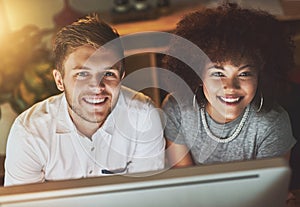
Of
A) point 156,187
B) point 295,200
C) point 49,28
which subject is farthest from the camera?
point 49,28

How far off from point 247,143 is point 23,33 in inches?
24.3

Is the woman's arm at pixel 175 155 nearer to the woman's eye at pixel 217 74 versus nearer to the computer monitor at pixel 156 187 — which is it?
the woman's eye at pixel 217 74

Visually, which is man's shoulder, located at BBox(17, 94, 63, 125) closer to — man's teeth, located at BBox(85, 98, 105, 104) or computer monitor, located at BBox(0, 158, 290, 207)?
man's teeth, located at BBox(85, 98, 105, 104)

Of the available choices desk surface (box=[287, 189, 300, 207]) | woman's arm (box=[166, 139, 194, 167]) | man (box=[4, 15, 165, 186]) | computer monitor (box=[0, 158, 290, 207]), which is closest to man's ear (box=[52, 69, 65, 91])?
man (box=[4, 15, 165, 186])

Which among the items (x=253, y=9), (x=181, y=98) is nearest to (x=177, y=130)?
(x=181, y=98)

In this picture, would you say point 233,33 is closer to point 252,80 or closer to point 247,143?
point 252,80

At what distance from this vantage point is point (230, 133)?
3.42 feet

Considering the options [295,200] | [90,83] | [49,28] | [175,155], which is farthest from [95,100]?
[295,200]

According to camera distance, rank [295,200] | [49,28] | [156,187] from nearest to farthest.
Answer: [156,187]
[295,200]
[49,28]

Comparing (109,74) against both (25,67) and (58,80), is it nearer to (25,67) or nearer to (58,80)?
(58,80)

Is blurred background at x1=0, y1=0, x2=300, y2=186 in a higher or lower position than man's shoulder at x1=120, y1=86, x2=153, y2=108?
higher

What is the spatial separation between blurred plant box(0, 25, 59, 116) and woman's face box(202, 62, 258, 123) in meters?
0.31

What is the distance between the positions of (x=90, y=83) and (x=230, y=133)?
0.94ft

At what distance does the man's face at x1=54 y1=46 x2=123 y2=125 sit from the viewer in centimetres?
A: 101
